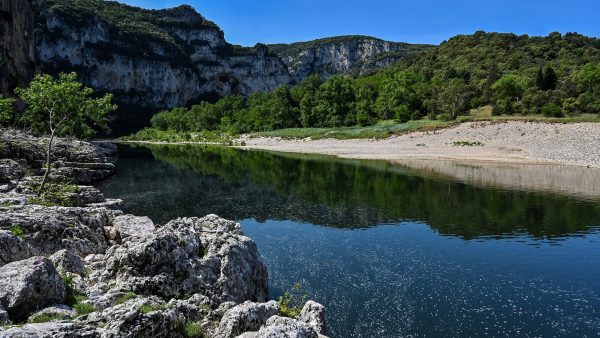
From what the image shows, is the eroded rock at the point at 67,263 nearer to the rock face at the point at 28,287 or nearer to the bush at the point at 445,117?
the rock face at the point at 28,287

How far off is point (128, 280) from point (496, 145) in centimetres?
7527

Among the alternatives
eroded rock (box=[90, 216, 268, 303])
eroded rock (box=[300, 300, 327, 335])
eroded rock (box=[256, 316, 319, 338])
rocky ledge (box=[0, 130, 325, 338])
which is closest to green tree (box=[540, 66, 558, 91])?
rocky ledge (box=[0, 130, 325, 338])

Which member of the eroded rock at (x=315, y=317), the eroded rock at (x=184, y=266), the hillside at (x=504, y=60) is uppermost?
the hillside at (x=504, y=60)

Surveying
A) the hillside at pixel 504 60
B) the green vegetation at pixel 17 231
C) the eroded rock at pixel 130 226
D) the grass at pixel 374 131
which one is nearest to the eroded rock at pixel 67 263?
the green vegetation at pixel 17 231

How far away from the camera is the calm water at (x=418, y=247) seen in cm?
1617

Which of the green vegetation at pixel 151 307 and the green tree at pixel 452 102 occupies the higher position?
the green tree at pixel 452 102

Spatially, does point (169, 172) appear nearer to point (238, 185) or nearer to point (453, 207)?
point (238, 185)

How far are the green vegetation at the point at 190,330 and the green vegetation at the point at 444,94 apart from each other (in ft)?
296

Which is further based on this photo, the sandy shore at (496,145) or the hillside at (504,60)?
the hillside at (504,60)

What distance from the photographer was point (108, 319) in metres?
9.55

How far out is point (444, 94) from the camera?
10600 cm

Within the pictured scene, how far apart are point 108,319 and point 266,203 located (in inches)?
1134

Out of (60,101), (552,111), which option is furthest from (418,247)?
(552,111)

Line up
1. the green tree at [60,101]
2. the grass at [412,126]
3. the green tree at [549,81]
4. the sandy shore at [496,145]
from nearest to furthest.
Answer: the green tree at [60,101]
the sandy shore at [496,145]
the grass at [412,126]
the green tree at [549,81]
